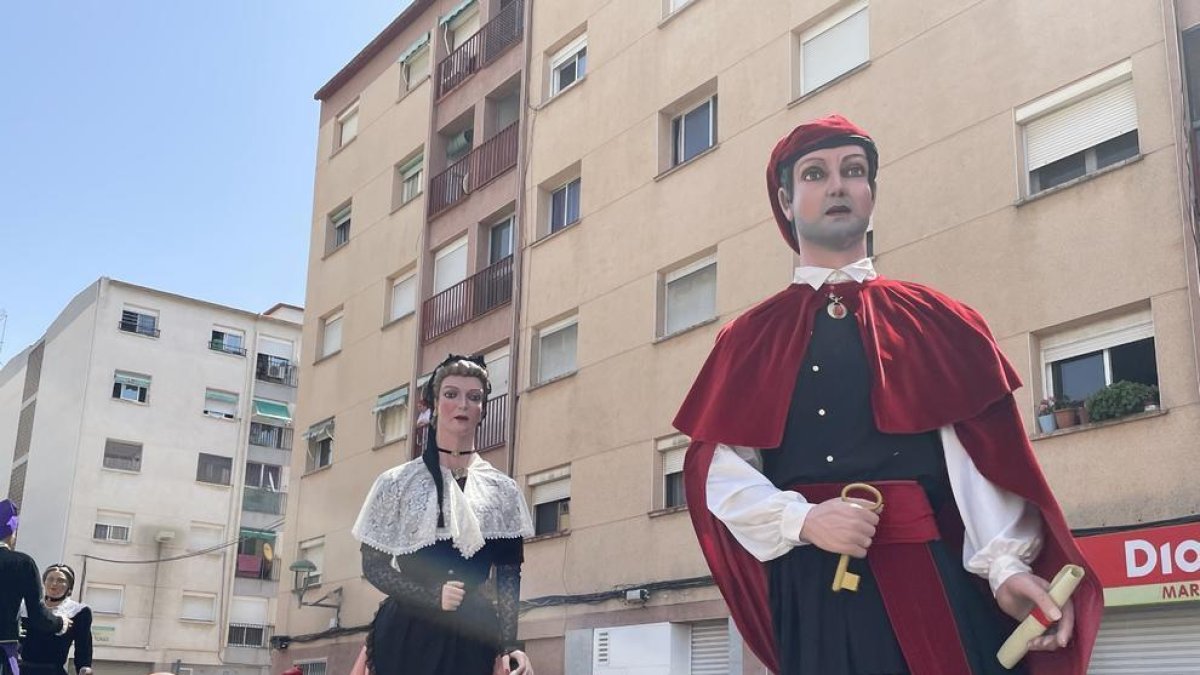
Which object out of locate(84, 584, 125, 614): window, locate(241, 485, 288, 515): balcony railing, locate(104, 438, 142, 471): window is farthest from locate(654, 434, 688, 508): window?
locate(241, 485, 288, 515): balcony railing

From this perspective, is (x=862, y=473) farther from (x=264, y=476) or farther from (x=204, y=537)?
(x=264, y=476)

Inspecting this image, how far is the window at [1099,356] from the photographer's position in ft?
43.8

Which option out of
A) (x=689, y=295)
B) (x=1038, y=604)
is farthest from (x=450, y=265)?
(x=1038, y=604)

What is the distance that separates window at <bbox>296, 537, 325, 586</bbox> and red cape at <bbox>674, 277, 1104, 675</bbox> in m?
26.7

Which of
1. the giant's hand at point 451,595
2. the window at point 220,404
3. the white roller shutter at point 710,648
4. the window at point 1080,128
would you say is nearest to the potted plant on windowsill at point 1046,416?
the window at point 1080,128

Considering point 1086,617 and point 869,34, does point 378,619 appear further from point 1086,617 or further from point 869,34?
point 869,34

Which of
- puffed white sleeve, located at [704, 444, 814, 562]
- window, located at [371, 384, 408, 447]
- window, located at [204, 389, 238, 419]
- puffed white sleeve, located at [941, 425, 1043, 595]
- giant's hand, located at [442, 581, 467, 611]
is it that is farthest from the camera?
window, located at [204, 389, 238, 419]

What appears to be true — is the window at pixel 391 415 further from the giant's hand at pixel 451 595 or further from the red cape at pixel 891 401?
the red cape at pixel 891 401

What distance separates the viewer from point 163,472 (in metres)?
47.8

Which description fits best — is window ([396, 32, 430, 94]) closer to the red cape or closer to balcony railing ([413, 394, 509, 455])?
balcony railing ([413, 394, 509, 455])

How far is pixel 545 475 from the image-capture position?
72.3ft

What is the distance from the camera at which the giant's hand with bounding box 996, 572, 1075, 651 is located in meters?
3.18

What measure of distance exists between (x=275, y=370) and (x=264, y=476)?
3975 mm

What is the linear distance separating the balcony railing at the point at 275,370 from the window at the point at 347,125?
19810 millimetres
